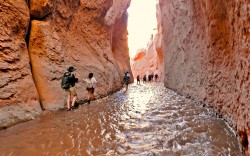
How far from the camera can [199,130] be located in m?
4.21

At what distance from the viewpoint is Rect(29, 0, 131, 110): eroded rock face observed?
737 cm

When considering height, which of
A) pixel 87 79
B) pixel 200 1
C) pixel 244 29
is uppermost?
pixel 200 1

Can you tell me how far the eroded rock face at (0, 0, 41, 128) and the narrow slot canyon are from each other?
0.03m

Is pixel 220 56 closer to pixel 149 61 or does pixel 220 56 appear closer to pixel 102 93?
pixel 102 93

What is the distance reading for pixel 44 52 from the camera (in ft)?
24.8

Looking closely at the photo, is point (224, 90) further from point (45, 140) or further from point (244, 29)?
point (45, 140)

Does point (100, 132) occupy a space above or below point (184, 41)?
below

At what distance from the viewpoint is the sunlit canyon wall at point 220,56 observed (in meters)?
2.98

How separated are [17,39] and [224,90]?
6.18 metres

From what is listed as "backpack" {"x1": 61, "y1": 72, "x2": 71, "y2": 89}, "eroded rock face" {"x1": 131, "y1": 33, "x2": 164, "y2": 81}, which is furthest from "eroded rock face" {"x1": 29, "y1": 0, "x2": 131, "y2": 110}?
"eroded rock face" {"x1": 131, "y1": 33, "x2": 164, "y2": 81}

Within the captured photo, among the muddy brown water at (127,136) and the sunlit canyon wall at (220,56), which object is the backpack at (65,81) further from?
the sunlit canyon wall at (220,56)

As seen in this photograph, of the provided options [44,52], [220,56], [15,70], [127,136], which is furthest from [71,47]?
[220,56]

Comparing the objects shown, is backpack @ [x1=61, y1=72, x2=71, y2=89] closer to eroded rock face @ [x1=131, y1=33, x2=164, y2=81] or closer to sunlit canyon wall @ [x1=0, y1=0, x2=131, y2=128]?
sunlit canyon wall @ [x1=0, y1=0, x2=131, y2=128]

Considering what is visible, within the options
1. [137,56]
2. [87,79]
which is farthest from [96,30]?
[137,56]
